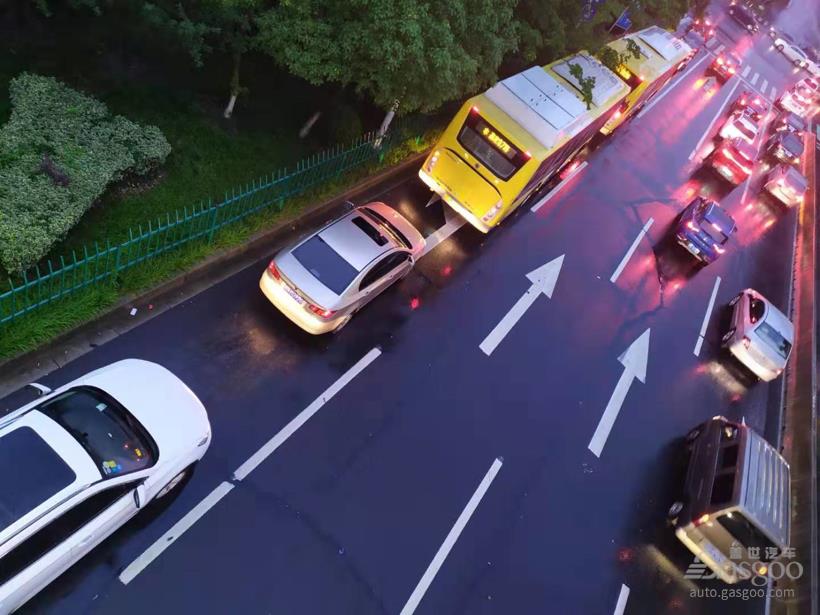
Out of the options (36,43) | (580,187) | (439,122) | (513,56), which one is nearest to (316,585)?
(36,43)

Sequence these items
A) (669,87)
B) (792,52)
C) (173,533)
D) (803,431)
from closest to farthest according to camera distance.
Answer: (173,533) → (803,431) → (669,87) → (792,52)

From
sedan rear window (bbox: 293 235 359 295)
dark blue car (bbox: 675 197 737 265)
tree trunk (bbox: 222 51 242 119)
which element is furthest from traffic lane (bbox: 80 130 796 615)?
tree trunk (bbox: 222 51 242 119)

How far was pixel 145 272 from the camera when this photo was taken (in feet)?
33.6

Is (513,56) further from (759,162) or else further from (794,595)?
(794,595)

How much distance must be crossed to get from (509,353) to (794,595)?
7375 mm

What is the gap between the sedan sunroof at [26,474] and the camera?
6.16 m

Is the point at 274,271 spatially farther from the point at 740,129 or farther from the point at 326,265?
the point at 740,129

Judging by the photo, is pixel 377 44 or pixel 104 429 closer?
pixel 104 429

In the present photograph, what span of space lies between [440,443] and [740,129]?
2202 centimetres

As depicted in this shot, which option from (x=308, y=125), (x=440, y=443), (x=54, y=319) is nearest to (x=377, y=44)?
(x=308, y=125)

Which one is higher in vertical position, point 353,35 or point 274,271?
point 353,35

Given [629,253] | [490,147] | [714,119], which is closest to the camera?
[490,147]

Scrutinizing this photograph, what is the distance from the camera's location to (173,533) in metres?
8.14

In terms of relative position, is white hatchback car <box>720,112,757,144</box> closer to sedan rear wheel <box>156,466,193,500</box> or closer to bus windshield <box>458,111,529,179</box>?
bus windshield <box>458,111,529,179</box>
